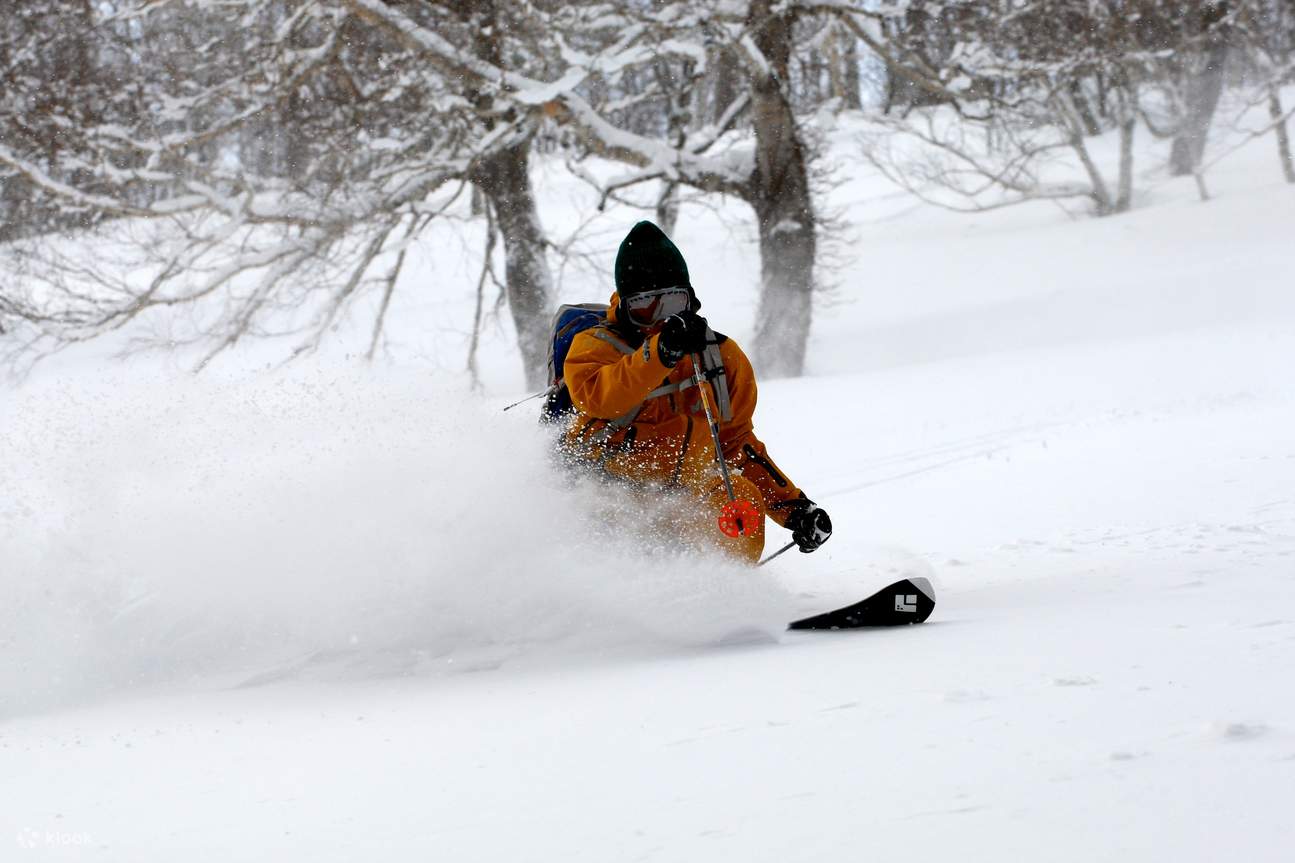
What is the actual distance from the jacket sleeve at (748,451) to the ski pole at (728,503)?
0.22m

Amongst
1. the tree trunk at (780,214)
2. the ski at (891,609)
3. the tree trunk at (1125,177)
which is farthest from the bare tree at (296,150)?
the tree trunk at (1125,177)

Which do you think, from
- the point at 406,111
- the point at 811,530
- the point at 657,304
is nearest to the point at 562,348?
the point at 657,304

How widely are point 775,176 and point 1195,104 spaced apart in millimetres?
14887

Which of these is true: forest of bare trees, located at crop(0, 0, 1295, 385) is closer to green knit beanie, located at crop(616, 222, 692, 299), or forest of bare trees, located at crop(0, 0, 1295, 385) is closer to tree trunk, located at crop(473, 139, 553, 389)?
tree trunk, located at crop(473, 139, 553, 389)

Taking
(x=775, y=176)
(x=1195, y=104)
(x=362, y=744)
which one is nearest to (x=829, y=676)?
(x=362, y=744)

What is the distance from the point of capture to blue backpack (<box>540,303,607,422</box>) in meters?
4.78

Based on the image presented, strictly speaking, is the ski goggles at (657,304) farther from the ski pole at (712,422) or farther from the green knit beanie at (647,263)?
the ski pole at (712,422)

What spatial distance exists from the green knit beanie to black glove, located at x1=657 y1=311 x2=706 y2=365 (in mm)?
434

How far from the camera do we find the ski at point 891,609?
4.02 meters

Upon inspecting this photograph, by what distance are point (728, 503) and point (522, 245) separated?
1146 cm

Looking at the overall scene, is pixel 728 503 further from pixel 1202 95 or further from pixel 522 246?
pixel 1202 95

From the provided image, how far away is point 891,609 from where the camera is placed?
13.3ft

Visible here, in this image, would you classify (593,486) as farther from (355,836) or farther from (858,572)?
(355,836)

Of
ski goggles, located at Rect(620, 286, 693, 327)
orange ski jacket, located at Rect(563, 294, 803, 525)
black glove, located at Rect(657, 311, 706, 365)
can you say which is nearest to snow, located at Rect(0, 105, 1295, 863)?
orange ski jacket, located at Rect(563, 294, 803, 525)
